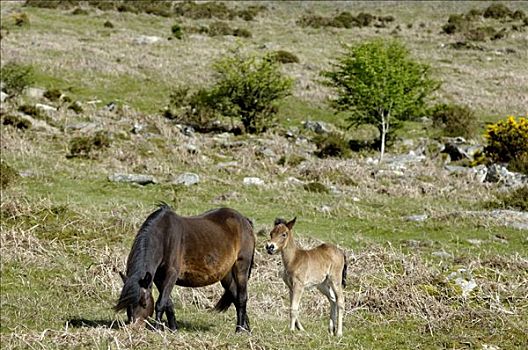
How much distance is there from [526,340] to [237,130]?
26540 mm

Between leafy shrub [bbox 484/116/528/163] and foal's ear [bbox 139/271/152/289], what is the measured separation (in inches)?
981

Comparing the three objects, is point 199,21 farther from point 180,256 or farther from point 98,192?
point 180,256

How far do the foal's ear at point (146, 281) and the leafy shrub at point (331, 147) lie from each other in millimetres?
23599

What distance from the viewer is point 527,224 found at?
70.0 ft

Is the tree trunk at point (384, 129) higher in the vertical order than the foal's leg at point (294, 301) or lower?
lower

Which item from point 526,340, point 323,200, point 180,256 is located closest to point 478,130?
point 323,200

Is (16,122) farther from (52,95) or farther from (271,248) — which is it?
(271,248)

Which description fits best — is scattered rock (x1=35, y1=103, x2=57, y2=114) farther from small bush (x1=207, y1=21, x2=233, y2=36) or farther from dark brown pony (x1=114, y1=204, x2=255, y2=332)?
small bush (x1=207, y1=21, x2=233, y2=36)

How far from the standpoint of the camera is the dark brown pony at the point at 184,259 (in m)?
9.47

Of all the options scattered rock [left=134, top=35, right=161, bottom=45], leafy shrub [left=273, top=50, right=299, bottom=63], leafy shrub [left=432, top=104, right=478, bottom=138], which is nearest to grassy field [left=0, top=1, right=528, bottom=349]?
leafy shrub [left=432, top=104, right=478, bottom=138]

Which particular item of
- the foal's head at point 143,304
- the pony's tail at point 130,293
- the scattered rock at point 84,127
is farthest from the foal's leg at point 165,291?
the scattered rock at point 84,127

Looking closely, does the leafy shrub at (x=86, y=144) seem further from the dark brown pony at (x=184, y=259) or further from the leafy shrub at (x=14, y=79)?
the dark brown pony at (x=184, y=259)

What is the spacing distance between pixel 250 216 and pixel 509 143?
1537 cm

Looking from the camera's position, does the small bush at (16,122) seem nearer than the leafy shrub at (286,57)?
Yes
